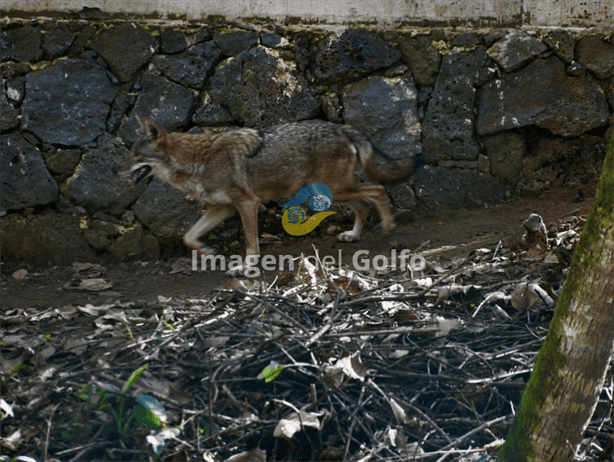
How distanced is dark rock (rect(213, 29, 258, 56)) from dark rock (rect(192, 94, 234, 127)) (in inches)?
19.3

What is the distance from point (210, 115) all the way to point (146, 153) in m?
0.84

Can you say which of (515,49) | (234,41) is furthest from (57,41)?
(515,49)

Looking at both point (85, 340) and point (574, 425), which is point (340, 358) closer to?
point (574, 425)

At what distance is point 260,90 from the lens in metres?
5.33

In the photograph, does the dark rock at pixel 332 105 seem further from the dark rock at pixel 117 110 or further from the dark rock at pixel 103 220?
the dark rock at pixel 103 220

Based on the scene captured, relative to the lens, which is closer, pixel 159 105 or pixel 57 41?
pixel 57 41

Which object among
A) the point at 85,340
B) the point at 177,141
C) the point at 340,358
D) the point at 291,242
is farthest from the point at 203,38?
the point at 340,358

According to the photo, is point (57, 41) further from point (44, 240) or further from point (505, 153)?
point (505, 153)

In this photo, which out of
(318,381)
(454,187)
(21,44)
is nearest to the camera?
(318,381)

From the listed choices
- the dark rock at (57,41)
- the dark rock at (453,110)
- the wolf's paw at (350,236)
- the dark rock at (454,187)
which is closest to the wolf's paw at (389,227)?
the wolf's paw at (350,236)

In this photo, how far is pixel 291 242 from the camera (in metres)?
5.53

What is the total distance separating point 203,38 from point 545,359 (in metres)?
4.59

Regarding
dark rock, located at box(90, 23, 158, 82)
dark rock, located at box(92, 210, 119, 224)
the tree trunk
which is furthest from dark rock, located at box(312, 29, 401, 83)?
the tree trunk

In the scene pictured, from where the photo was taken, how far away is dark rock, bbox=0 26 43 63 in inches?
193
